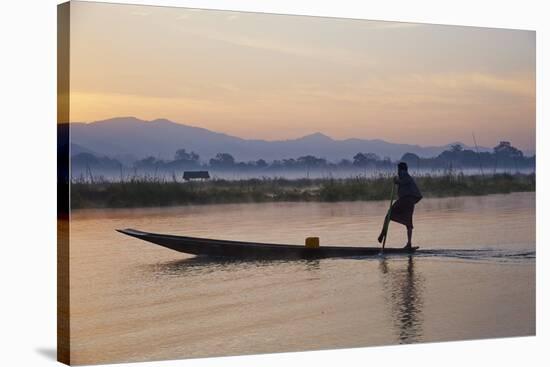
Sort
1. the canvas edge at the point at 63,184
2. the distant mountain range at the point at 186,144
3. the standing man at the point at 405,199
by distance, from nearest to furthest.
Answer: the canvas edge at the point at 63,184, the distant mountain range at the point at 186,144, the standing man at the point at 405,199

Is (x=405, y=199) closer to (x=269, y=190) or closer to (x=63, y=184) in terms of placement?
(x=269, y=190)

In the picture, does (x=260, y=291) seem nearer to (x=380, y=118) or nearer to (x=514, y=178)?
(x=380, y=118)

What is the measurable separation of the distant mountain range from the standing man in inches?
6.7

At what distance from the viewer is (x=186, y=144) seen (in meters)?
10.2

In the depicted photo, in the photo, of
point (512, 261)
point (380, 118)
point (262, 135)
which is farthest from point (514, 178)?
point (262, 135)

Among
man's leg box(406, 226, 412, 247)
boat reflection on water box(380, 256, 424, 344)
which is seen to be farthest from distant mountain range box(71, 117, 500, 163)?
boat reflection on water box(380, 256, 424, 344)

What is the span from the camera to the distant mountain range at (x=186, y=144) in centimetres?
982

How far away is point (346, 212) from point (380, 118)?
0.84 m

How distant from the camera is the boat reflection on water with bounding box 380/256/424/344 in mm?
10758

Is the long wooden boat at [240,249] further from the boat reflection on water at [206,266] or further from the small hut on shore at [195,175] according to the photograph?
the small hut on shore at [195,175]

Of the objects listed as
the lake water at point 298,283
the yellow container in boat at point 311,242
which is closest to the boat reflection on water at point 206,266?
the lake water at point 298,283

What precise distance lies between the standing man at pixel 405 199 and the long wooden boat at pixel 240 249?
16.5 inches

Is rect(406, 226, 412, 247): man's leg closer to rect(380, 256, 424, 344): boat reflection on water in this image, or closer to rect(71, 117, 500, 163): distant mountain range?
rect(380, 256, 424, 344): boat reflection on water

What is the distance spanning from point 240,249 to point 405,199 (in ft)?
5.24
